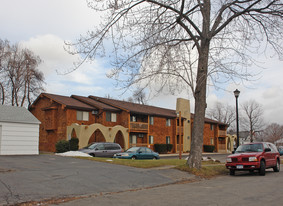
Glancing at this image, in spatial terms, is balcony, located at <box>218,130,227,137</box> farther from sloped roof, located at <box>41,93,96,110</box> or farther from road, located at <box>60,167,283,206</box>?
road, located at <box>60,167,283,206</box>

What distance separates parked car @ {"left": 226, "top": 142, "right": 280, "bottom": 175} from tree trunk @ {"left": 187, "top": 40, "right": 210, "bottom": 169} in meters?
1.69

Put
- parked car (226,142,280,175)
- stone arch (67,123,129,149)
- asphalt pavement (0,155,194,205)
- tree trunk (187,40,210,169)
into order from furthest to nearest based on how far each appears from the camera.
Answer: stone arch (67,123,129,149) < tree trunk (187,40,210,169) < parked car (226,142,280,175) < asphalt pavement (0,155,194,205)

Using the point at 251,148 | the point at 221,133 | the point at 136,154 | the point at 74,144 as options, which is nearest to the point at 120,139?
the point at 74,144

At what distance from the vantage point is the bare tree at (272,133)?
10046cm

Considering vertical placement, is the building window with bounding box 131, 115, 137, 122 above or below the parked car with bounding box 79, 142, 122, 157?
above

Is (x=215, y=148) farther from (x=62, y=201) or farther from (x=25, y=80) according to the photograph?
(x=62, y=201)

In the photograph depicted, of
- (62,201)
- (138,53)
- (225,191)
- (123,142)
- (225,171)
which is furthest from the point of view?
(123,142)

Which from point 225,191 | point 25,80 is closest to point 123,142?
point 25,80

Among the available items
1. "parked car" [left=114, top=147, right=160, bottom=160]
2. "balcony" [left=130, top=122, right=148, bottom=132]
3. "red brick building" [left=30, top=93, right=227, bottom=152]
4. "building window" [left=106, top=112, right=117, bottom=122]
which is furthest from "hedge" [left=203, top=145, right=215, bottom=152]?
"parked car" [left=114, top=147, right=160, bottom=160]

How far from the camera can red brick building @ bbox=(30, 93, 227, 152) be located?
118 ft

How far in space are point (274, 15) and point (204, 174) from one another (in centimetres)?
867

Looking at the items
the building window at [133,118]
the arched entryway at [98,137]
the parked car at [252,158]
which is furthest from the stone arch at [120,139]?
the parked car at [252,158]

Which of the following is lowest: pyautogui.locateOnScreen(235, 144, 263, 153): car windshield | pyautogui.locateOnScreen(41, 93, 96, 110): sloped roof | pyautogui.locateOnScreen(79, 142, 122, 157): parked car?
pyautogui.locateOnScreen(79, 142, 122, 157): parked car

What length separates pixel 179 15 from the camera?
14453mm
